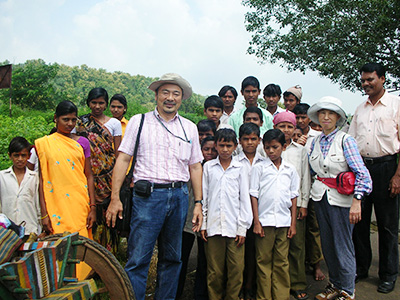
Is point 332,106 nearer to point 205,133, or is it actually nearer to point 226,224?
point 205,133

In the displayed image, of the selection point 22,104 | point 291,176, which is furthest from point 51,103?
point 291,176

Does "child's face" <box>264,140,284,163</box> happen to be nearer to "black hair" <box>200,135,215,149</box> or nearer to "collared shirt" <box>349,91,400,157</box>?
"black hair" <box>200,135,215,149</box>

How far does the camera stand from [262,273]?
10.4ft

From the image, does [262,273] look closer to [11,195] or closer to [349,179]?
[349,179]

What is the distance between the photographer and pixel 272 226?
320 cm

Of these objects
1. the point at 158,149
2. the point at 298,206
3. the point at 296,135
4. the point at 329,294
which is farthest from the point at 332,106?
the point at 329,294

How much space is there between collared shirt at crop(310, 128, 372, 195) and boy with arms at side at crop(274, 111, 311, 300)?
0.36 m

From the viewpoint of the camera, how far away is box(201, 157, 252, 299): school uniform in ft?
10.0

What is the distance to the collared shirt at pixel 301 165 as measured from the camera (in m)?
3.52

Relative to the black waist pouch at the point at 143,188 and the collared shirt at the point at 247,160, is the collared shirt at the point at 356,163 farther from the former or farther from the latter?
the black waist pouch at the point at 143,188

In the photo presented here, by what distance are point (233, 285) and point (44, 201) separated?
186 cm

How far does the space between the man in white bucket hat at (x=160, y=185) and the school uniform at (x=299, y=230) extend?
1131 mm

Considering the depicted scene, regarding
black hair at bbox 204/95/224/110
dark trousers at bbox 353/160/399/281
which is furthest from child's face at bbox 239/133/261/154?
dark trousers at bbox 353/160/399/281

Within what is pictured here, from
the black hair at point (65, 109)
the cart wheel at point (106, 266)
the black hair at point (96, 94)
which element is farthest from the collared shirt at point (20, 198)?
the cart wheel at point (106, 266)
